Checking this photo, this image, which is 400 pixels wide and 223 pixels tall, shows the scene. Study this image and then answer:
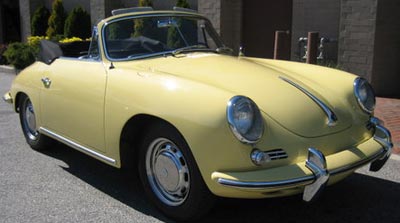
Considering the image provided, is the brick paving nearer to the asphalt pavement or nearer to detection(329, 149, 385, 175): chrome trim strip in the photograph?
the asphalt pavement

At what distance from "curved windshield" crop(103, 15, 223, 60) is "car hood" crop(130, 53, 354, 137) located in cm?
22

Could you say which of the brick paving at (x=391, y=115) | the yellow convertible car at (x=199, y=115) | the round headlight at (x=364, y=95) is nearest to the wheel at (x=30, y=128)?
the yellow convertible car at (x=199, y=115)

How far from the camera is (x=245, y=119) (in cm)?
316

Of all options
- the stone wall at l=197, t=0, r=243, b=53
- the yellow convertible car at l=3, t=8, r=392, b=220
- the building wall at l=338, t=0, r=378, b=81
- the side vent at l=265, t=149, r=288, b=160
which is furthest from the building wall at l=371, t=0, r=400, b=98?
the side vent at l=265, t=149, r=288, b=160

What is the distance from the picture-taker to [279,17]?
10688 mm

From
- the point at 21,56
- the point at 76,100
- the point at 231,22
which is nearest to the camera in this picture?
the point at 76,100

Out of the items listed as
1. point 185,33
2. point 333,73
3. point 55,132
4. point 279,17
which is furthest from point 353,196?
point 279,17

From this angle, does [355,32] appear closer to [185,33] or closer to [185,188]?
[185,33]

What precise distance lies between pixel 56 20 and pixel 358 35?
10300mm

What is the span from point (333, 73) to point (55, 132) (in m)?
2.59

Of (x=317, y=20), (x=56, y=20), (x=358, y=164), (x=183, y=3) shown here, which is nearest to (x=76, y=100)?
(x=358, y=164)

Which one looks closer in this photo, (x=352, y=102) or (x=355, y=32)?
(x=352, y=102)

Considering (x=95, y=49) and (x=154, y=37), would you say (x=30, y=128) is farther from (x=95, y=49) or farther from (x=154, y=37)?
(x=154, y=37)

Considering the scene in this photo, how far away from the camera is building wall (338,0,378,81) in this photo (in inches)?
329
